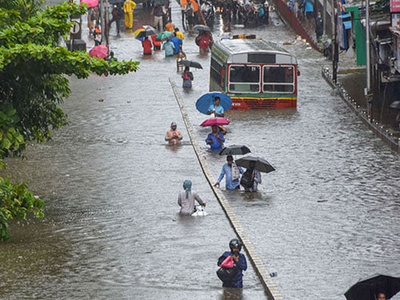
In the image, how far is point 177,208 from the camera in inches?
991

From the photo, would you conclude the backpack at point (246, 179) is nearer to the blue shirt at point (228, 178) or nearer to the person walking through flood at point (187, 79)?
the blue shirt at point (228, 178)

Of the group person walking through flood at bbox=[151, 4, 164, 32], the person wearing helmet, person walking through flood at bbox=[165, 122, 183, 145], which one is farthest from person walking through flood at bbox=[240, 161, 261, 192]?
person walking through flood at bbox=[151, 4, 164, 32]

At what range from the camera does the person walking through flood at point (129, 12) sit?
5816 centimetres

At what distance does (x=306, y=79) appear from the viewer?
44.2 meters

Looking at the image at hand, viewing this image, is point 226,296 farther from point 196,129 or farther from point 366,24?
point 366,24

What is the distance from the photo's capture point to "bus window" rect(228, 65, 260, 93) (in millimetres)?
37656

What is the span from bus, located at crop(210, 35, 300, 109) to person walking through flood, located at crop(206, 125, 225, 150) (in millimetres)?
6111

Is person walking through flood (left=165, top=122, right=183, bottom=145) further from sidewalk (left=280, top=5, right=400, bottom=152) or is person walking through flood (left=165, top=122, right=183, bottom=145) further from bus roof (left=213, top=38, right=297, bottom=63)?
sidewalk (left=280, top=5, right=400, bottom=152)

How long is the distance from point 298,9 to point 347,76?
55.4ft

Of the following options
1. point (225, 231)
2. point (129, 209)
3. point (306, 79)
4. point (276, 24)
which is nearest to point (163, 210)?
point (129, 209)

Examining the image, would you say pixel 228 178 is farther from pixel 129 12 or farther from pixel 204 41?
pixel 129 12

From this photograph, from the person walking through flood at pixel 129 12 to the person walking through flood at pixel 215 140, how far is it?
27.3 meters

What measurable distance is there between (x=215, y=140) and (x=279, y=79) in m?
6.79

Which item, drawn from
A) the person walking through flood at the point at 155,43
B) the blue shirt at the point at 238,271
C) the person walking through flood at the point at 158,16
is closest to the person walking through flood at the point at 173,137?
the blue shirt at the point at 238,271
